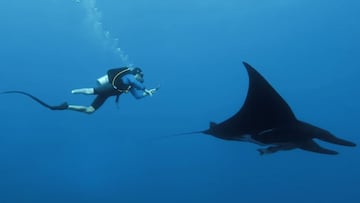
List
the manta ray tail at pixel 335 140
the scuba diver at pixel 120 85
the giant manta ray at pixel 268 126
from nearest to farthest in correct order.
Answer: the manta ray tail at pixel 335 140, the giant manta ray at pixel 268 126, the scuba diver at pixel 120 85

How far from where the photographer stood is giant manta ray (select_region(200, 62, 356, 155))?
4406 millimetres

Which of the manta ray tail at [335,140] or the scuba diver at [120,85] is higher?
the scuba diver at [120,85]

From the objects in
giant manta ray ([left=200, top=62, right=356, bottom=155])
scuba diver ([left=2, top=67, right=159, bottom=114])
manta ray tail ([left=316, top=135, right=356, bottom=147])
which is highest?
scuba diver ([left=2, top=67, right=159, bottom=114])

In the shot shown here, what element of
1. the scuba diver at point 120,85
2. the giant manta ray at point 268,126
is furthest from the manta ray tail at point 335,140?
the scuba diver at point 120,85

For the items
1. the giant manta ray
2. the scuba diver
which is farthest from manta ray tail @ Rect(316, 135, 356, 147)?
the scuba diver

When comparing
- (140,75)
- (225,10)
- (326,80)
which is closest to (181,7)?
(225,10)

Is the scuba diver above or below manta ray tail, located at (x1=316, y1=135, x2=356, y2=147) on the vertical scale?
above

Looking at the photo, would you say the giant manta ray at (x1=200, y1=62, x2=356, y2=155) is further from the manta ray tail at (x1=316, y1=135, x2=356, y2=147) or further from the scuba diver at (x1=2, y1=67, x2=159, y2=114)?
the scuba diver at (x1=2, y1=67, x2=159, y2=114)

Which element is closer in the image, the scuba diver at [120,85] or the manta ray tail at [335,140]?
the manta ray tail at [335,140]

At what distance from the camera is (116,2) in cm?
2445

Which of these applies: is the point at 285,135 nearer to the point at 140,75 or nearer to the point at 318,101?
the point at 140,75

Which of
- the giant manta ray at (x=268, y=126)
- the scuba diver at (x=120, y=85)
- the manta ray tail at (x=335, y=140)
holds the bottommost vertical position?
the manta ray tail at (x=335, y=140)

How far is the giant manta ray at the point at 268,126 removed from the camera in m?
4.41

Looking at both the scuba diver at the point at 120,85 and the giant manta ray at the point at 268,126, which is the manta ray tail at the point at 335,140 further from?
the scuba diver at the point at 120,85
